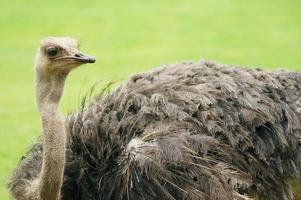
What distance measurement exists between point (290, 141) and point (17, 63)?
24.5 feet

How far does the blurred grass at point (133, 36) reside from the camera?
10.5 m

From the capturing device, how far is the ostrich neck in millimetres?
4000

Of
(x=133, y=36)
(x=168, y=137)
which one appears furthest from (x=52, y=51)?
(x=133, y=36)

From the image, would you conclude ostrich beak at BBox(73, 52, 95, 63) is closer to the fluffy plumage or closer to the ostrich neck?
the ostrich neck

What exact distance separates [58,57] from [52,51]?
0.05 m

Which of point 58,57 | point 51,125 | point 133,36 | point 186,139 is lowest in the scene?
point 133,36

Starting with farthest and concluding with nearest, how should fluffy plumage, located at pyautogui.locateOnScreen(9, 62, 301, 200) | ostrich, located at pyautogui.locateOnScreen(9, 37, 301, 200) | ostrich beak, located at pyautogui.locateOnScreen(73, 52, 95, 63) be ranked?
fluffy plumage, located at pyautogui.locateOnScreen(9, 62, 301, 200) → ostrich, located at pyautogui.locateOnScreen(9, 37, 301, 200) → ostrich beak, located at pyautogui.locateOnScreen(73, 52, 95, 63)

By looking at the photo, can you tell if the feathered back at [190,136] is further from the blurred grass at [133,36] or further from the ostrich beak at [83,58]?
the blurred grass at [133,36]

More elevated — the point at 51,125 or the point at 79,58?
the point at 79,58

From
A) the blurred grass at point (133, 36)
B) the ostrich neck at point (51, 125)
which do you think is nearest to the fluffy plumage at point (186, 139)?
the ostrich neck at point (51, 125)

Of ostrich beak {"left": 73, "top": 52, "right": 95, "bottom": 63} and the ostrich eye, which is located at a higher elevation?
the ostrich eye

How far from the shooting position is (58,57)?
3.98m

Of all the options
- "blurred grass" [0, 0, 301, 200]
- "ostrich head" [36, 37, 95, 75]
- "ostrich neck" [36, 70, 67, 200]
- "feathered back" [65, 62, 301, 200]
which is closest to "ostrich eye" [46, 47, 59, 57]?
"ostrich head" [36, 37, 95, 75]

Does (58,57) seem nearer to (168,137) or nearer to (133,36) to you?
(168,137)
